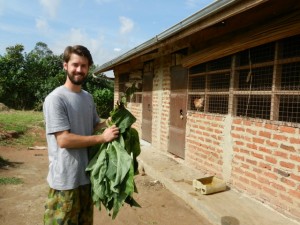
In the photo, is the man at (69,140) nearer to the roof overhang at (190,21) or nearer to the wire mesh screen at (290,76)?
the roof overhang at (190,21)

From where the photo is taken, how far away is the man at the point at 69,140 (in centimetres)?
209

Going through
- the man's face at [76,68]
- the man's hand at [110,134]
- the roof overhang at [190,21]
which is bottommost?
the man's hand at [110,134]

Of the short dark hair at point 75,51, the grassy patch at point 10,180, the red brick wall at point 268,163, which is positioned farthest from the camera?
the grassy patch at point 10,180

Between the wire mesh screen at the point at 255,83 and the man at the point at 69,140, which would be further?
the wire mesh screen at the point at 255,83

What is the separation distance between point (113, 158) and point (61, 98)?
0.60 meters

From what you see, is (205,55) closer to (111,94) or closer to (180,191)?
(180,191)

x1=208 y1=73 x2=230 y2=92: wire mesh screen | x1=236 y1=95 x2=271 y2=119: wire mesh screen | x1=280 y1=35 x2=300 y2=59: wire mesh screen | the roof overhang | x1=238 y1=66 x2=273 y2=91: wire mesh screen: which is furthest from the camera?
x1=208 y1=73 x2=230 y2=92: wire mesh screen

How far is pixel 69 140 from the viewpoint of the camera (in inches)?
82.0

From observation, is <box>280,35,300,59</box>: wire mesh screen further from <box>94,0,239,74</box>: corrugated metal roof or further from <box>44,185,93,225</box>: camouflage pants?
<box>44,185,93,225</box>: camouflage pants

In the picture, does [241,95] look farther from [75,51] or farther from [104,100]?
[104,100]

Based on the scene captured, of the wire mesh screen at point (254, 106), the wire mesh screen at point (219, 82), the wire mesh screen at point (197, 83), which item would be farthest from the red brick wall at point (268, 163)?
the wire mesh screen at point (197, 83)

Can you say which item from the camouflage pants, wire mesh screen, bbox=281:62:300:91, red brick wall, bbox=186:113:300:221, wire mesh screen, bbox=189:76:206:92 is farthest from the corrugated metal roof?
the camouflage pants

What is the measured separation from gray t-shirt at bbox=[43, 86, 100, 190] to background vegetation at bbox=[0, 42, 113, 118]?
17465 mm

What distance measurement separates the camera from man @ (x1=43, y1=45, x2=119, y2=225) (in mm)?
2094
